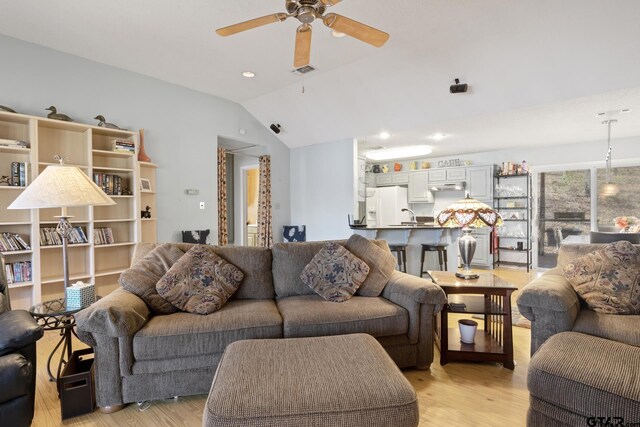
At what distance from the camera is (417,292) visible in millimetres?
2236

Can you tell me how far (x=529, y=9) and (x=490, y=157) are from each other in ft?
14.4

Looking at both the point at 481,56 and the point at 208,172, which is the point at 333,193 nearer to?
the point at 208,172

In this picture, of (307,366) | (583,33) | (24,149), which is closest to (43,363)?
(24,149)

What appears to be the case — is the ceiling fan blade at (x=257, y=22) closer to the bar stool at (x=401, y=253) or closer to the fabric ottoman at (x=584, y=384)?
the fabric ottoman at (x=584, y=384)

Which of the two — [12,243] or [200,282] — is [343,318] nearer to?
[200,282]

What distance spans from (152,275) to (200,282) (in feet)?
1.12

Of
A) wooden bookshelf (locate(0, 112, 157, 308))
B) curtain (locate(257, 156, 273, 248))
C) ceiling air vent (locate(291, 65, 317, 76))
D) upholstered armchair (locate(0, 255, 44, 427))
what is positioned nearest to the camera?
upholstered armchair (locate(0, 255, 44, 427))

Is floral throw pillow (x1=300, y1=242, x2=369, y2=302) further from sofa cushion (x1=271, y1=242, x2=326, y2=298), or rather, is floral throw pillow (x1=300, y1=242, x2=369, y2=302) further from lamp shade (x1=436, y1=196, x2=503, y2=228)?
lamp shade (x1=436, y1=196, x2=503, y2=228)

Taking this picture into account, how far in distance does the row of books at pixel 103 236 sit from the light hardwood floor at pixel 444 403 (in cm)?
180

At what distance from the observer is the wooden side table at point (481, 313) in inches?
92.9

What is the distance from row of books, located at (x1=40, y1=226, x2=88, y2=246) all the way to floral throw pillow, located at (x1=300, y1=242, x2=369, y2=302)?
2847 mm

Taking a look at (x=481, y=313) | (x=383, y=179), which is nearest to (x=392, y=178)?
(x=383, y=179)

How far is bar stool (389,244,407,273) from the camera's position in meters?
4.93

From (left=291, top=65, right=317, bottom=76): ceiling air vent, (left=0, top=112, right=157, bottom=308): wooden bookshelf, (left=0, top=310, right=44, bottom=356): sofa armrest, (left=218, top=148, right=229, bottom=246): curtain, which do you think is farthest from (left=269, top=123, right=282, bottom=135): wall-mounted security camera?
(left=0, top=310, right=44, bottom=356): sofa armrest
